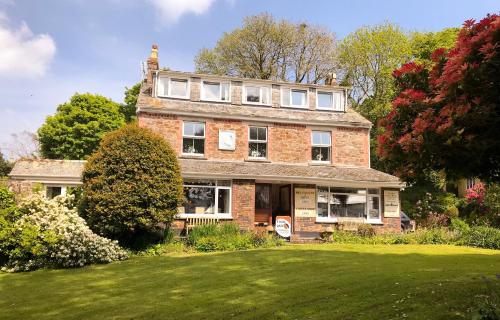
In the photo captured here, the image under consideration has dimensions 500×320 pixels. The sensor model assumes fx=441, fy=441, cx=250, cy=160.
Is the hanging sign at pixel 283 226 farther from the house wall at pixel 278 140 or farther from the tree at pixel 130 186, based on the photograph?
the tree at pixel 130 186

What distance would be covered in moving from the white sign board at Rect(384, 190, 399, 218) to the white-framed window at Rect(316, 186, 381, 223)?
1.17 ft

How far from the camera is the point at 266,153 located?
23703mm

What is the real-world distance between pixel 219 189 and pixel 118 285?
439 inches

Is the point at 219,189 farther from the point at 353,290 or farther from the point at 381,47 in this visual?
the point at 381,47

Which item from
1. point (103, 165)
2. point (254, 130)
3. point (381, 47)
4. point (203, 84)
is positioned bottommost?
point (103, 165)

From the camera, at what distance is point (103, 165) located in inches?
623

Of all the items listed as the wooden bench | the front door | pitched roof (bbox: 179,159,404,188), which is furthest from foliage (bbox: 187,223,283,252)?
the front door

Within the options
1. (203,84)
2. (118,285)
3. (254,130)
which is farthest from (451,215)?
(118,285)

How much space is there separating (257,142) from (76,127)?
78.2ft

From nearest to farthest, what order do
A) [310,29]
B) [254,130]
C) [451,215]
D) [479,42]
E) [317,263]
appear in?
[479,42] < [317,263] < [254,130] < [451,215] < [310,29]

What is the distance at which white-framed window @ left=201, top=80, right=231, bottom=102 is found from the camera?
24728 millimetres

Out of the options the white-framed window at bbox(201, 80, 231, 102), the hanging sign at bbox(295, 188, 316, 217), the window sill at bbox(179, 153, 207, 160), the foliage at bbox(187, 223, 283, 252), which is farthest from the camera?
the white-framed window at bbox(201, 80, 231, 102)

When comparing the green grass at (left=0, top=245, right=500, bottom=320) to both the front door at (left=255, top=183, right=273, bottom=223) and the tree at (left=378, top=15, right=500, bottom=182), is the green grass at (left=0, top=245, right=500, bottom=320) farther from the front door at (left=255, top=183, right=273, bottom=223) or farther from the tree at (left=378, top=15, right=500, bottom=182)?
the front door at (left=255, top=183, right=273, bottom=223)

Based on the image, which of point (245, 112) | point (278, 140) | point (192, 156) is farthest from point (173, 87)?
point (278, 140)
